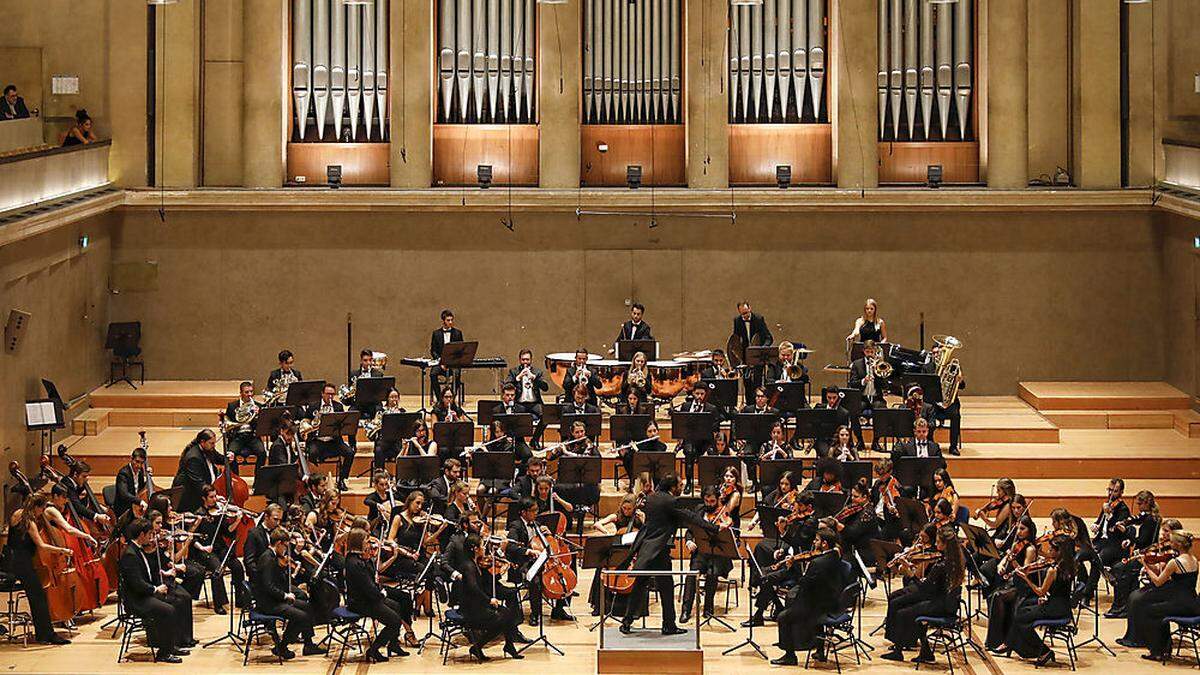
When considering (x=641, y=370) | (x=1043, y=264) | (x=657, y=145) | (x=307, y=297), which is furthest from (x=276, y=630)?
(x=1043, y=264)

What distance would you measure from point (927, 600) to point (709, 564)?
183 centimetres

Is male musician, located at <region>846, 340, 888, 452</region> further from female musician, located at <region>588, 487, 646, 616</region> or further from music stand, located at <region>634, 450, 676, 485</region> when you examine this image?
female musician, located at <region>588, 487, 646, 616</region>

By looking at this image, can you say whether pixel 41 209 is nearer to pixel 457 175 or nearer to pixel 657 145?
pixel 457 175

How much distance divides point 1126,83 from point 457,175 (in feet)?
→ 23.8

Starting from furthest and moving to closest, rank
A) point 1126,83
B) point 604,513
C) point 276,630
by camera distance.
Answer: point 1126,83, point 604,513, point 276,630

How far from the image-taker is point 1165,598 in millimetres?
13609

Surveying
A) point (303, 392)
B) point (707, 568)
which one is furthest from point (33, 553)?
point (707, 568)

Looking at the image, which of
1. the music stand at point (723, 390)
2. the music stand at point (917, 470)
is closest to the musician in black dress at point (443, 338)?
the music stand at point (723, 390)

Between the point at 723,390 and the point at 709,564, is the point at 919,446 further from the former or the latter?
the point at 709,564

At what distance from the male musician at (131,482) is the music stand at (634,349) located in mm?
4965

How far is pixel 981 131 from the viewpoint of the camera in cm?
2091

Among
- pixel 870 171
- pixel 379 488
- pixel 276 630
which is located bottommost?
pixel 276 630

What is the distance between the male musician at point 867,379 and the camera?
18.0m

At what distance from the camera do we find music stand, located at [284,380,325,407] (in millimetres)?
16938
